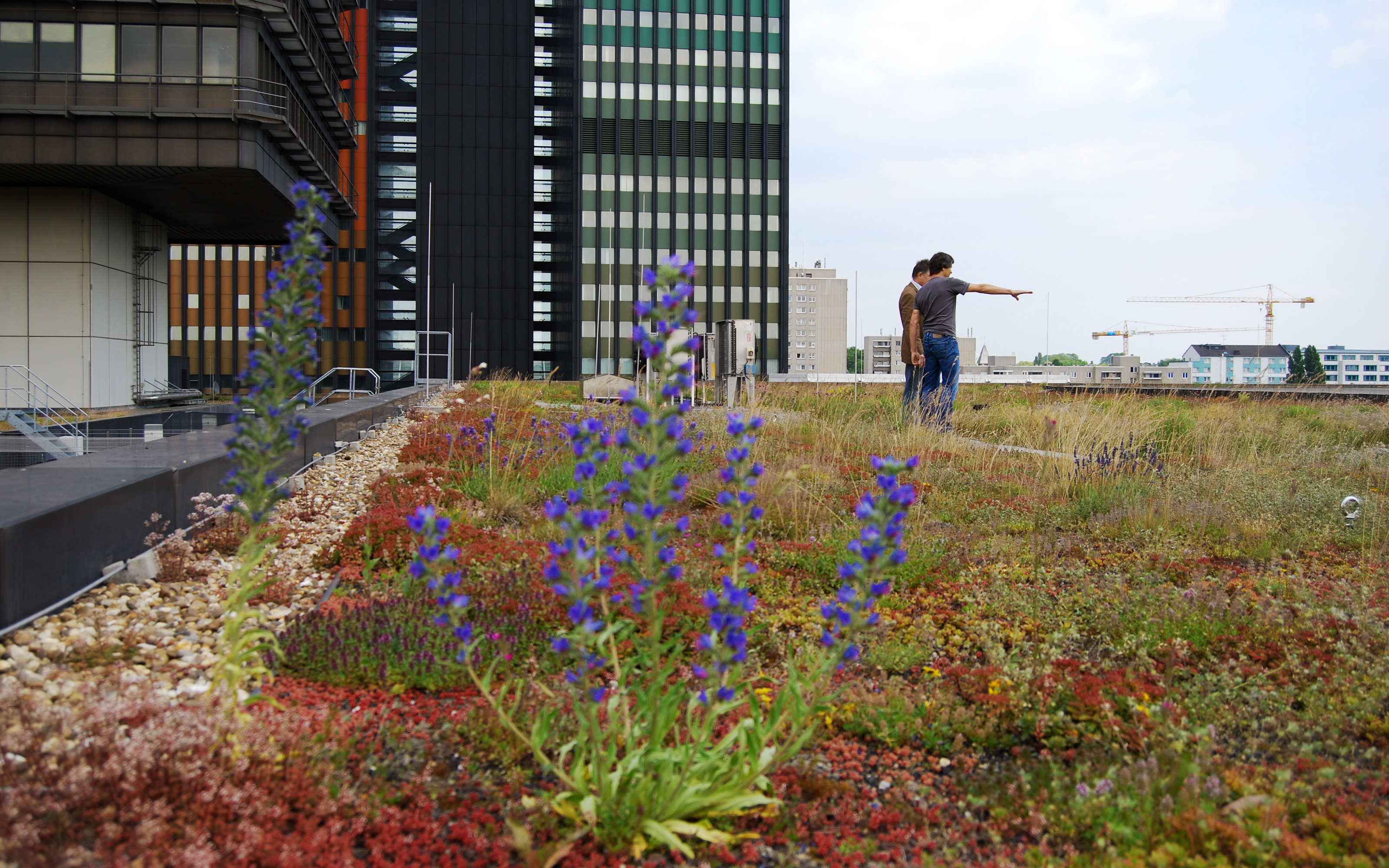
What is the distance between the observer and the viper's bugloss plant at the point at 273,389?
2.21 meters

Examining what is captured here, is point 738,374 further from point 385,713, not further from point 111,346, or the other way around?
point 111,346

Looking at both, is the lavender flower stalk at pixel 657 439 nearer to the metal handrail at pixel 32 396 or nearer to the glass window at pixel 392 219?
the metal handrail at pixel 32 396

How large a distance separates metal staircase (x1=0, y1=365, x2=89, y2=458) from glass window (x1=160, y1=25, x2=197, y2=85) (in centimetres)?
764

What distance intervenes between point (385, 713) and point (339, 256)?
65.6 meters

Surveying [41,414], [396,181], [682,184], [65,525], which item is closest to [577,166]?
[682,184]

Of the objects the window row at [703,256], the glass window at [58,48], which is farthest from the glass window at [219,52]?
the window row at [703,256]

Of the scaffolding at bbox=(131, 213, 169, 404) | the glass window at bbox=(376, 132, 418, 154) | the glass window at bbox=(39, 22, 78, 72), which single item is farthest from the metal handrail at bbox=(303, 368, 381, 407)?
the glass window at bbox=(376, 132, 418, 154)

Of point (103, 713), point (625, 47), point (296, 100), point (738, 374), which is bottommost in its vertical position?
point (103, 713)

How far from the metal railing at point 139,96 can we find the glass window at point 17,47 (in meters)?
0.29

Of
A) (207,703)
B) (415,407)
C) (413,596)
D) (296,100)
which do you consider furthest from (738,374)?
(296,100)

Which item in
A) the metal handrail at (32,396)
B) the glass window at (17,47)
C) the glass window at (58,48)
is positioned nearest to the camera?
the metal handrail at (32,396)

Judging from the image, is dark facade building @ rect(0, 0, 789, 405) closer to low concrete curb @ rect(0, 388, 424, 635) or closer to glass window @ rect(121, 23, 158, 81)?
glass window @ rect(121, 23, 158, 81)

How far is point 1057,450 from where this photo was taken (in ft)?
26.2

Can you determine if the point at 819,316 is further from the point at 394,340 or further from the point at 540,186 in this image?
the point at 394,340
